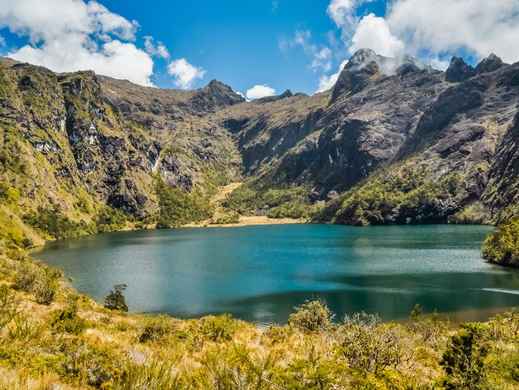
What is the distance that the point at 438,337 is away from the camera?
122 ft

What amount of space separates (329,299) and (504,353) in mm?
49646

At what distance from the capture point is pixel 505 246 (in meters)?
102

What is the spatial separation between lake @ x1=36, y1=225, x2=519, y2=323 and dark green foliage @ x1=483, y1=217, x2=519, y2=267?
3539mm

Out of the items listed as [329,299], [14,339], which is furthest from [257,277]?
Answer: [14,339]

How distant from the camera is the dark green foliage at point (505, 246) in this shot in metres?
98.9

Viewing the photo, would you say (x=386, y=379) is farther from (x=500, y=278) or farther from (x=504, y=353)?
(x=500, y=278)

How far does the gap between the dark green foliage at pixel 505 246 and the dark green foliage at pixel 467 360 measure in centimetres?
8811

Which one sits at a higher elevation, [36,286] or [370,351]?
[370,351]

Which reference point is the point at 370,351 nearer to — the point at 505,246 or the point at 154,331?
the point at 154,331

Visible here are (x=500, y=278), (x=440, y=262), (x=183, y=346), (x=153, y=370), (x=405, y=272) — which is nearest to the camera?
(x=153, y=370)

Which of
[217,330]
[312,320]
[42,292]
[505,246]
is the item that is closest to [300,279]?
[312,320]

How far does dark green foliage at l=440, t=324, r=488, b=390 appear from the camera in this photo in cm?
1711

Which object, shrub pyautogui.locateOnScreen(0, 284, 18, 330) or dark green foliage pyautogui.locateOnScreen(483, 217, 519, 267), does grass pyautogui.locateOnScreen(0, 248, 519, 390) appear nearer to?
shrub pyautogui.locateOnScreen(0, 284, 18, 330)

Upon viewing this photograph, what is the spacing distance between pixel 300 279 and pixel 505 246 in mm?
50398
